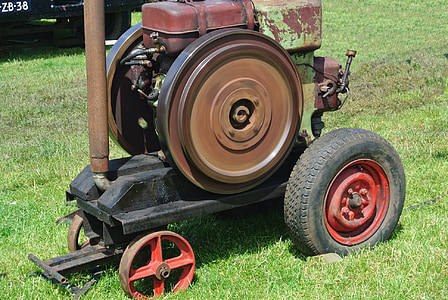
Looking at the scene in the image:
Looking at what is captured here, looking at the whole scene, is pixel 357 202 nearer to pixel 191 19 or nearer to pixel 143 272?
pixel 143 272

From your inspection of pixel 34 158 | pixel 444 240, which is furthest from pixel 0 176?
pixel 444 240

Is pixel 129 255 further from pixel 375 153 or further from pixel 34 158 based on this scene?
pixel 34 158

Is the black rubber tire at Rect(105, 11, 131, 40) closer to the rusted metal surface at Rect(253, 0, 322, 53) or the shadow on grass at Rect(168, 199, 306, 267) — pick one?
the shadow on grass at Rect(168, 199, 306, 267)

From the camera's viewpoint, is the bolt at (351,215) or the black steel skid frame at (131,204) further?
the bolt at (351,215)

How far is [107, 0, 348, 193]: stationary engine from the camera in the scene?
12.1 ft

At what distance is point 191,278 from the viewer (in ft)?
12.8

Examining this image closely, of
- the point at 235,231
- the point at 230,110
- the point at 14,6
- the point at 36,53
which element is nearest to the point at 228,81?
the point at 230,110

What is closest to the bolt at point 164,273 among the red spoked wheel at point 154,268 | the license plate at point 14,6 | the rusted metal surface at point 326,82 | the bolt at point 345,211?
the red spoked wheel at point 154,268

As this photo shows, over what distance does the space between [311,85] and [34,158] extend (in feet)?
11.3

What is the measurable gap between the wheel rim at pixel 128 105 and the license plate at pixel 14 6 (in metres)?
7.98

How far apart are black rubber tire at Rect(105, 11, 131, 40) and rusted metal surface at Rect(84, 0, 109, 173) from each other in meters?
9.95

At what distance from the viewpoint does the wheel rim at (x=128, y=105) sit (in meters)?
4.39

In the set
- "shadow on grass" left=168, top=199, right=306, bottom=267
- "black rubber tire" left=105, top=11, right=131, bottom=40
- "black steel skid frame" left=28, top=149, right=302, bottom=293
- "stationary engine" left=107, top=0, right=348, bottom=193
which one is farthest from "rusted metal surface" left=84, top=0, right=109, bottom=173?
"black rubber tire" left=105, top=11, right=131, bottom=40

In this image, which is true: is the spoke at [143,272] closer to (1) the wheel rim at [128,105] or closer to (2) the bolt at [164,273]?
(2) the bolt at [164,273]
